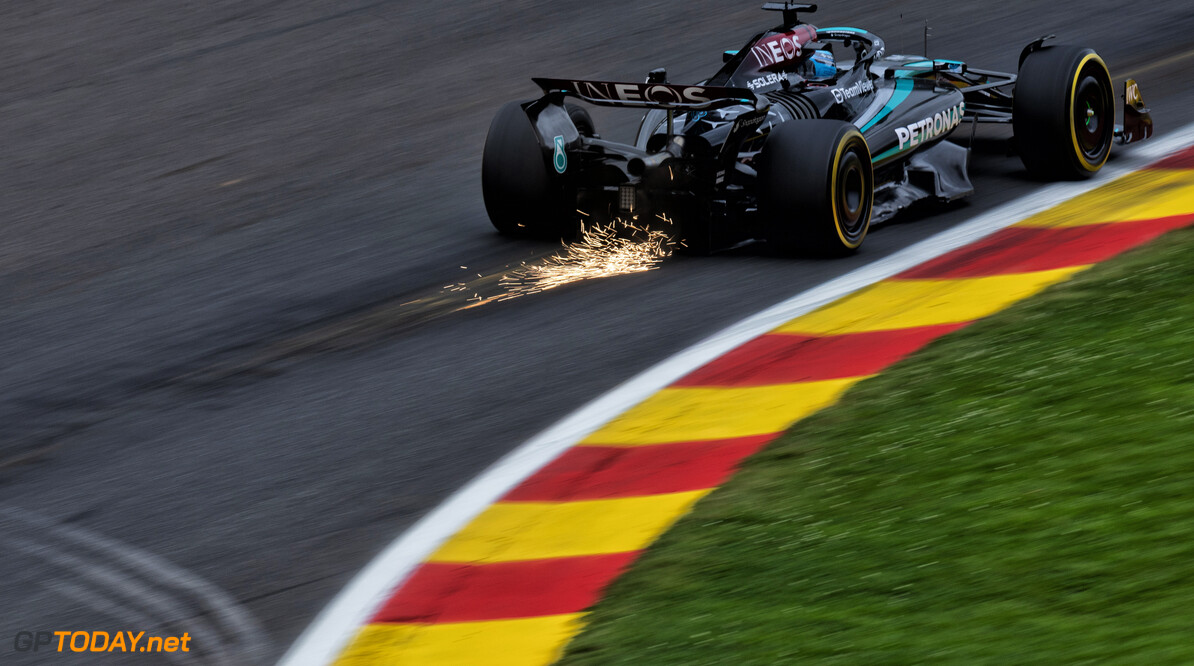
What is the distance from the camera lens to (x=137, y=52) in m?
13.2

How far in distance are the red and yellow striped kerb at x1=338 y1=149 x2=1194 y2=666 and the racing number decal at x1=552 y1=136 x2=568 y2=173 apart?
6.19ft

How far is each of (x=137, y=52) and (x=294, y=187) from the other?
4.50 m

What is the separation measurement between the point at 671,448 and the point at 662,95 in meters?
2.61

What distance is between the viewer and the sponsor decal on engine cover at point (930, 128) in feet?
25.8

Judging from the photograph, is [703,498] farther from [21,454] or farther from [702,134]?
[702,134]

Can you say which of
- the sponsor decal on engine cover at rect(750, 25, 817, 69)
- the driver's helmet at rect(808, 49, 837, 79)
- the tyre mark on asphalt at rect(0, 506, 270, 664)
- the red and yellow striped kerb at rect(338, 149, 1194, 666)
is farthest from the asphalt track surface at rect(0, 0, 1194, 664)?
the sponsor decal on engine cover at rect(750, 25, 817, 69)

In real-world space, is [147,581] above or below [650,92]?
below

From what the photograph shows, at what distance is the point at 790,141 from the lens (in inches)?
275

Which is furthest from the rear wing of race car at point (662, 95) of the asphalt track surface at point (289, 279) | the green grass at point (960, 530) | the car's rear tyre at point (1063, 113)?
the green grass at point (960, 530)

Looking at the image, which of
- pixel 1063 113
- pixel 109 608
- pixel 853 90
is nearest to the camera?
pixel 109 608

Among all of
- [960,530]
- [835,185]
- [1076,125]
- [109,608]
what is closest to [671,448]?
[960,530]

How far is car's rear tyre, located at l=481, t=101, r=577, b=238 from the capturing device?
24.9ft

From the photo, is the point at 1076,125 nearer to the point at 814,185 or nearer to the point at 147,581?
the point at 814,185

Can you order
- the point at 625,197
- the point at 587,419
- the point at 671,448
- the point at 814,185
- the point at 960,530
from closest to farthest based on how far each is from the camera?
the point at 960,530, the point at 671,448, the point at 587,419, the point at 814,185, the point at 625,197
